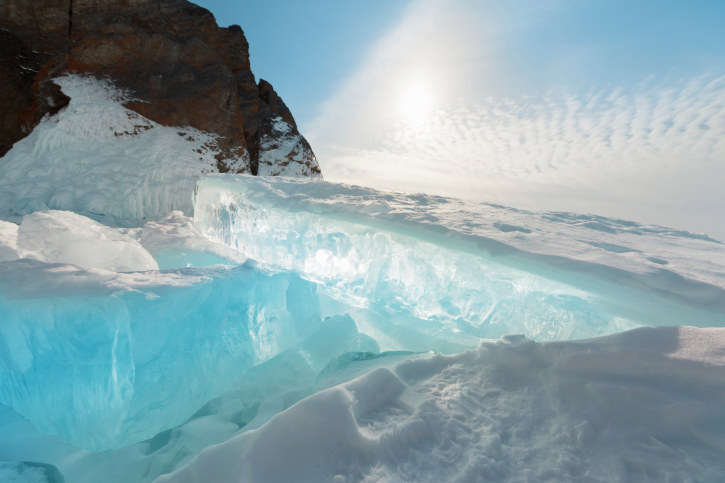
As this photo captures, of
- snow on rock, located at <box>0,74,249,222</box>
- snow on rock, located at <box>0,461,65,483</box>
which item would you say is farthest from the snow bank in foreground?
snow on rock, located at <box>0,74,249,222</box>

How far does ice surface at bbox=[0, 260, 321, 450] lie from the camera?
1.87 meters

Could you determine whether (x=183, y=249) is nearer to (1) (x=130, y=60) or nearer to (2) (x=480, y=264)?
(2) (x=480, y=264)

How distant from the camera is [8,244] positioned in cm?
366

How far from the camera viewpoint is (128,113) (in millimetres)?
10164

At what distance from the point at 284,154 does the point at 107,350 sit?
1271 cm

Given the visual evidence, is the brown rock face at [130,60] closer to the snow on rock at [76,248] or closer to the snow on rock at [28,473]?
the snow on rock at [76,248]

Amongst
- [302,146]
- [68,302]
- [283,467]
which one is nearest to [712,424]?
[283,467]

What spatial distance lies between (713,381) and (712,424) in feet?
0.71

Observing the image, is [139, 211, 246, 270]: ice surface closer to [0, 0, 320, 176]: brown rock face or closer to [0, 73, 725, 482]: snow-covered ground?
[0, 73, 725, 482]: snow-covered ground

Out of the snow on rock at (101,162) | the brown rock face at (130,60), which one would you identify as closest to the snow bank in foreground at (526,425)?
the snow on rock at (101,162)

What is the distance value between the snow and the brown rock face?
8203mm

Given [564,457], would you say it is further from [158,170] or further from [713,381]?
[158,170]

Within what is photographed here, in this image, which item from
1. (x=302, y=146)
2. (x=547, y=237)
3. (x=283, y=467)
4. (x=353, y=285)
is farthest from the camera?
(x=302, y=146)

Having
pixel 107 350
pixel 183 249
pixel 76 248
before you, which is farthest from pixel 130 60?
pixel 107 350
